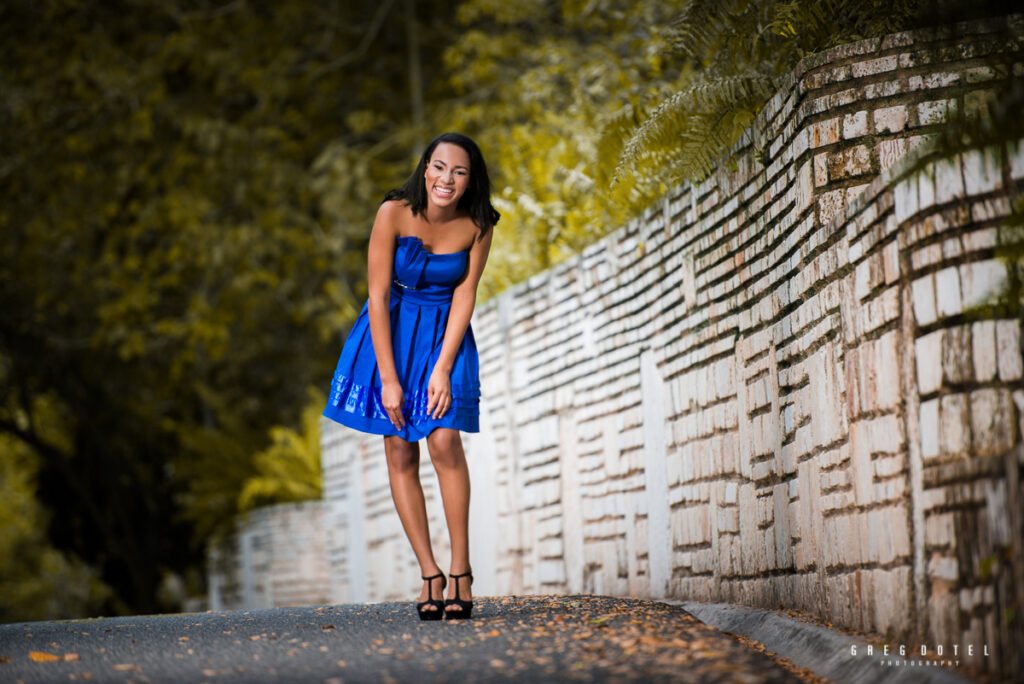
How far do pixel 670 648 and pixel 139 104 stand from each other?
1747 cm

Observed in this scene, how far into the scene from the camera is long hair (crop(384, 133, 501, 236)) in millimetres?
5109

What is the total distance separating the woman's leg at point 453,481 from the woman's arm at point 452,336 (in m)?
0.12

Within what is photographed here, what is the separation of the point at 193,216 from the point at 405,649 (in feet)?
51.8

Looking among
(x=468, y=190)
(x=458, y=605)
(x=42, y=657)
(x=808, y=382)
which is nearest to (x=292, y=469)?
(x=468, y=190)

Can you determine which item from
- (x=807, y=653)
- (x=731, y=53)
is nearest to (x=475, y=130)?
(x=731, y=53)

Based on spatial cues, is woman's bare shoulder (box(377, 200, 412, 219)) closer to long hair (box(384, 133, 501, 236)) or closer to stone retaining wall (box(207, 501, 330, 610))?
long hair (box(384, 133, 501, 236))

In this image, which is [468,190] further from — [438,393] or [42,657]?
[42,657]

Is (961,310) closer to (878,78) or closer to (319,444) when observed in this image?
(878,78)

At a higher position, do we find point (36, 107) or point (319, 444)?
point (36, 107)

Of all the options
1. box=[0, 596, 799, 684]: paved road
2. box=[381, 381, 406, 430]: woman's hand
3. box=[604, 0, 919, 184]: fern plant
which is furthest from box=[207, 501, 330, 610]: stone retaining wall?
box=[381, 381, 406, 430]: woman's hand

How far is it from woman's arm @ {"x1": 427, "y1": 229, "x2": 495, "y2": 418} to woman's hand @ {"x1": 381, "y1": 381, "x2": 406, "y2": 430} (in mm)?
122

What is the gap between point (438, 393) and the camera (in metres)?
4.99

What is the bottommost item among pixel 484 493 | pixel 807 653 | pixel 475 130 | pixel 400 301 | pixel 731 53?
pixel 807 653

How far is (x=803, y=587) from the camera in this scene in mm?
4684
